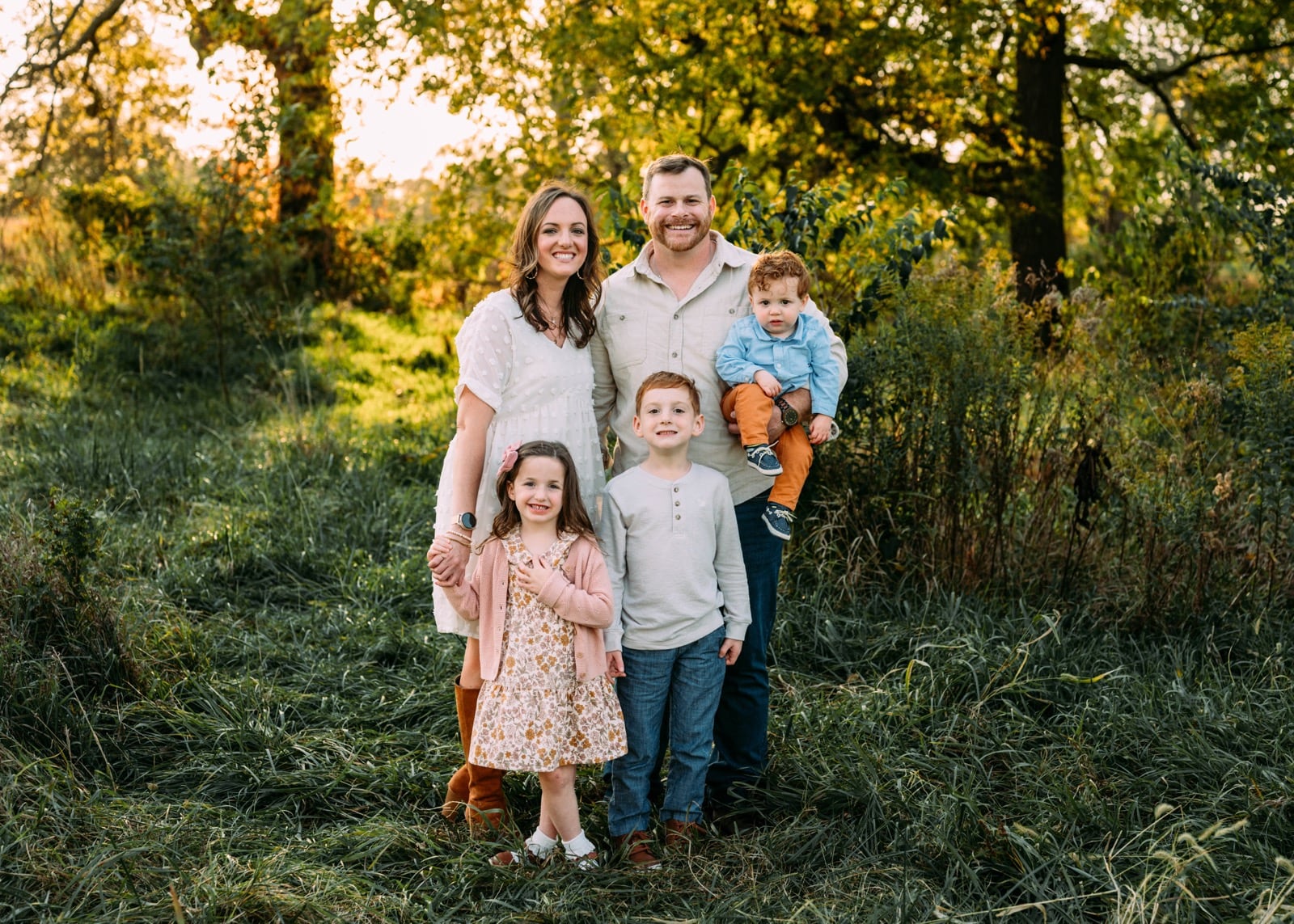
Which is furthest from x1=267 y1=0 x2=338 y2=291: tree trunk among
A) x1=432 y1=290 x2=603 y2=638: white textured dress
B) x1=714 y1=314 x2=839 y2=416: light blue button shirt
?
x1=714 y1=314 x2=839 y2=416: light blue button shirt

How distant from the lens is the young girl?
3.04 meters

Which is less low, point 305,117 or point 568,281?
point 305,117

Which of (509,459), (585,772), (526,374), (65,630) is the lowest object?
(585,772)

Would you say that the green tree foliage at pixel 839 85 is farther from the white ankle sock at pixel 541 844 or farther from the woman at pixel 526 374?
the white ankle sock at pixel 541 844

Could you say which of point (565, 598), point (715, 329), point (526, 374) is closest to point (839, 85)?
point (715, 329)

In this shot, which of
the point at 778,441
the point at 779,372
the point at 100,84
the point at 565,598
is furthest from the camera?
the point at 100,84

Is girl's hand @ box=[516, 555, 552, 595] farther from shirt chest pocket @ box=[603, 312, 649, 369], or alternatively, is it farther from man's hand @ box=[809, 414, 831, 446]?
man's hand @ box=[809, 414, 831, 446]

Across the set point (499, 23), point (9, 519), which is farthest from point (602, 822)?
point (499, 23)

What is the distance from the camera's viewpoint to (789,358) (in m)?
3.26

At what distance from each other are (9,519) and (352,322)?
716 cm

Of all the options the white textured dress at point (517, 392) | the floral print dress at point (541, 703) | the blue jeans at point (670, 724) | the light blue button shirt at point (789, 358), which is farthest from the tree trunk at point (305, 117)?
the blue jeans at point (670, 724)

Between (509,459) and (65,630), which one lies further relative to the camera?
(65,630)

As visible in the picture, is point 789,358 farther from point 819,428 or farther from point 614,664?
point 614,664

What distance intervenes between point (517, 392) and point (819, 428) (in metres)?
0.89
